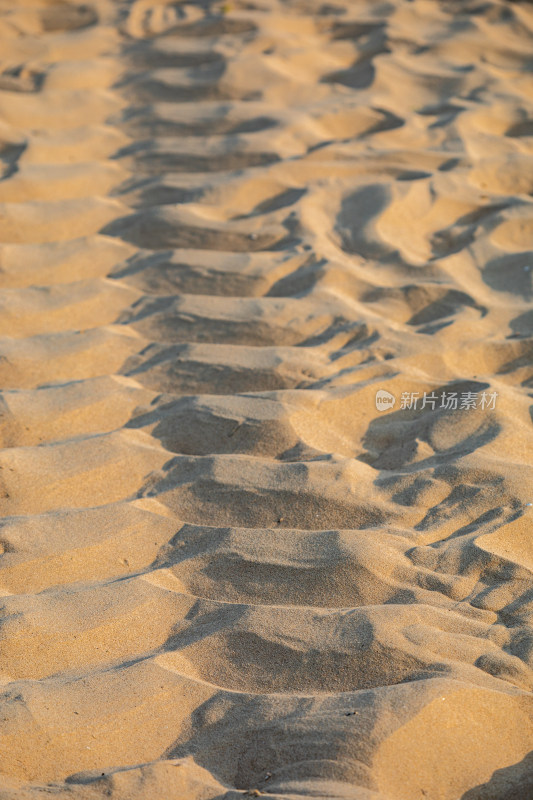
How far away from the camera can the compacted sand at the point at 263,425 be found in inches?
53.1

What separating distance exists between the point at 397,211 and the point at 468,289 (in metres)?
0.48

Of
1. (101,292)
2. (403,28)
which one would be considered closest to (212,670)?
(101,292)

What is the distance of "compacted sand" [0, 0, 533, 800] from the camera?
4.42 ft

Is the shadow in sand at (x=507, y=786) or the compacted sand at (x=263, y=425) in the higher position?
the compacted sand at (x=263, y=425)

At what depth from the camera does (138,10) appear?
13.9 feet

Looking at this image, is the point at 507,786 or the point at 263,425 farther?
the point at 263,425

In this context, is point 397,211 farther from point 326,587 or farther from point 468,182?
point 326,587

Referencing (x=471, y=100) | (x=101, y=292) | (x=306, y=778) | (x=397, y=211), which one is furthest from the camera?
(x=471, y=100)

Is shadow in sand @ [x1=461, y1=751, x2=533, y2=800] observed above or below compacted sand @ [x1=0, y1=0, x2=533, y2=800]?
below

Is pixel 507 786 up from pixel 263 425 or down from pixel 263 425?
down

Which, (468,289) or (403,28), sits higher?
(403,28)

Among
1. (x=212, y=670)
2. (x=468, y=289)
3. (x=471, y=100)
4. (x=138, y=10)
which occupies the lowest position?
(x=212, y=670)

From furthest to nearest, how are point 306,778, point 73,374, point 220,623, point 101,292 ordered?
1. point 101,292
2. point 73,374
3. point 220,623
4. point 306,778

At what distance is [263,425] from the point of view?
198 cm
